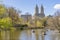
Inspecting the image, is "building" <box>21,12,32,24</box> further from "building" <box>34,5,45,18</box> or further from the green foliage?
the green foliage

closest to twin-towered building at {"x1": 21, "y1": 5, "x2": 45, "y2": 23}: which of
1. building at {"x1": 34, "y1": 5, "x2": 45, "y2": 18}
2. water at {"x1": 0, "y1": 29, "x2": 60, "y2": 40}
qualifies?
building at {"x1": 34, "y1": 5, "x2": 45, "y2": 18}

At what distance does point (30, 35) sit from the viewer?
29.1ft

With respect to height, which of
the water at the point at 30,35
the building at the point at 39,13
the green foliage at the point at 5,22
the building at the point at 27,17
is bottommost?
the water at the point at 30,35

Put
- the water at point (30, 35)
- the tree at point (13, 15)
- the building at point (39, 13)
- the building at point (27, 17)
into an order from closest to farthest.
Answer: the building at point (39, 13) < the water at point (30, 35) < the building at point (27, 17) < the tree at point (13, 15)

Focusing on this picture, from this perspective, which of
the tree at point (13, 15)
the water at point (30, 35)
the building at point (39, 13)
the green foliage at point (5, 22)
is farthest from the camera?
the green foliage at point (5, 22)

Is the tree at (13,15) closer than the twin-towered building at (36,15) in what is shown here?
No

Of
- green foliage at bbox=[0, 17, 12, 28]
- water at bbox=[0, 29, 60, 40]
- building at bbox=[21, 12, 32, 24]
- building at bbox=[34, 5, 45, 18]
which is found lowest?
water at bbox=[0, 29, 60, 40]

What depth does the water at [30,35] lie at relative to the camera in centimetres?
801

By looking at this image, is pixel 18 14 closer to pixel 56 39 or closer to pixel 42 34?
pixel 42 34

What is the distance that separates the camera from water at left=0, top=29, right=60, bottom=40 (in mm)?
8008

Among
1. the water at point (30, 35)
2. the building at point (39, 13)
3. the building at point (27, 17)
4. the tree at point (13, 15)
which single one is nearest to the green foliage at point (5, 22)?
the tree at point (13, 15)

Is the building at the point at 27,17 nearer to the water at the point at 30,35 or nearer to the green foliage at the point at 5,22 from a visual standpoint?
the water at the point at 30,35

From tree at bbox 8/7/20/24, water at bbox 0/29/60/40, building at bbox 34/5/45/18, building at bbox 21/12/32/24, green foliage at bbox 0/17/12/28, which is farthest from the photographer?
green foliage at bbox 0/17/12/28

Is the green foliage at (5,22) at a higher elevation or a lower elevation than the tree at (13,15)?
lower
